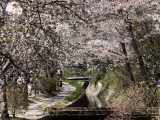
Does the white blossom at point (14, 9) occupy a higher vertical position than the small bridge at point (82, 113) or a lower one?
higher

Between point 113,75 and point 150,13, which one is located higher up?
point 150,13

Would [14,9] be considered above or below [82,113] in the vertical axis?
above

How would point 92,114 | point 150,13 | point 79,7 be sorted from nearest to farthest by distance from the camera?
point 79,7 → point 92,114 → point 150,13

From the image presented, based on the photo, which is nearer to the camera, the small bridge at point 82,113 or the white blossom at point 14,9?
the white blossom at point 14,9

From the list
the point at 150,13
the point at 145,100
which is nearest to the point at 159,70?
the point at 150,13

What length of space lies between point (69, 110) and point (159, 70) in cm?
771

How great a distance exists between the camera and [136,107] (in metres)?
19.8

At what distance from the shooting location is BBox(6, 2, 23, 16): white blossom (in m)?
6.06

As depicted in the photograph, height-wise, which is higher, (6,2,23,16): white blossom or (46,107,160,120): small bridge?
(6,2,23,16): white blossom

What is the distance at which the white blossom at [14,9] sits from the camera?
6.06m

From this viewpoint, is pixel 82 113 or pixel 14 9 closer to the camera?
pixel 14 9

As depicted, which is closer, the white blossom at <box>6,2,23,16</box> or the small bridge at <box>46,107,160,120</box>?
the white blossom at <box>6,2,23,16</box>

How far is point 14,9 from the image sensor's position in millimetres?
6121

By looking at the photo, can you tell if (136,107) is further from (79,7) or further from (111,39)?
(79,7)
